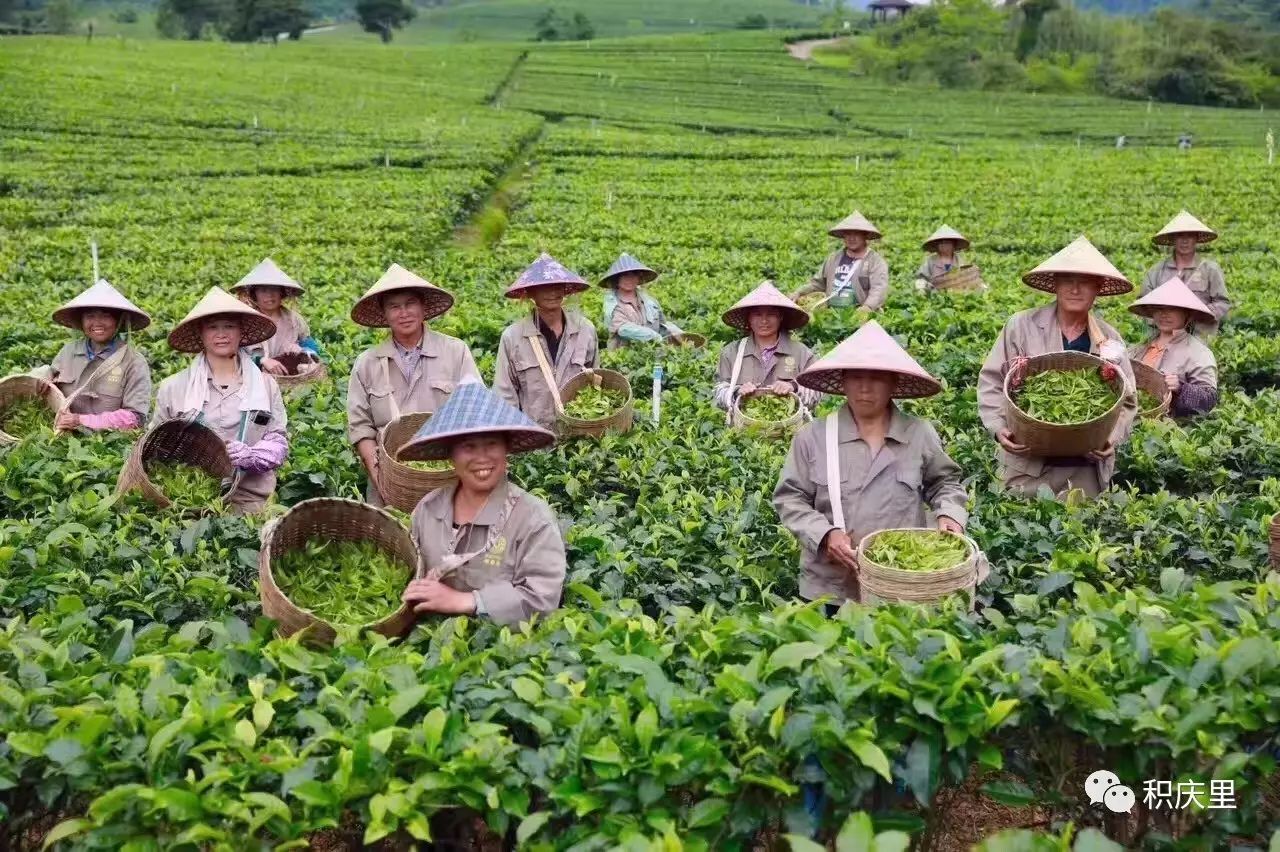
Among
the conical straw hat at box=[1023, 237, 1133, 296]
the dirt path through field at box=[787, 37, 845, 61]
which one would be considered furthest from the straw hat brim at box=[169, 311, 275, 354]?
the dirt path through field at box=[787, 37, 845, 61]

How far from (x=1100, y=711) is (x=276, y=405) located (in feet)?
14.2

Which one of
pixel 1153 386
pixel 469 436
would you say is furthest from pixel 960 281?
pixel 469 436

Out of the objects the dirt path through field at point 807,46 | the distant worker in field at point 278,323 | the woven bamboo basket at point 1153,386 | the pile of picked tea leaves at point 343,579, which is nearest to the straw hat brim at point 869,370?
the pile of picked tea leaves at point 343,579

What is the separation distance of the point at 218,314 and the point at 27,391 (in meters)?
1.98

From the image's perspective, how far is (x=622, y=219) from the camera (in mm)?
21078

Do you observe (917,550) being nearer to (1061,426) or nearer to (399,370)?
(1061,426)

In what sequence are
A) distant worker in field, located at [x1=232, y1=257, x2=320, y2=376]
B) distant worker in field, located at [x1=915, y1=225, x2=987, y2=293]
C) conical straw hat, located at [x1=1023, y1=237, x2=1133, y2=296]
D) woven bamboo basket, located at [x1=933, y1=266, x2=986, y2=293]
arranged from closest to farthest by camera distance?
1. conical straw hat, located at [x1=1023, y1=237, x2=1133, y2=296]
2. distant worker in field, located at [x1=232, y1=257, x2=320, y2=376]
3. distant worker in field, located at [x1=915, y1=225, x2=987, y2=293]
4. woven bamboo basket, located at [x1=933, y1=266, x2=986, y2=293]

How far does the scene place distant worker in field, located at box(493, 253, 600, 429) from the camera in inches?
258

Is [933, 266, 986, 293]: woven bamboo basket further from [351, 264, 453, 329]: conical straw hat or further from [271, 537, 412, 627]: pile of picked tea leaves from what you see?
[271, 537, 412, 627]: pile of picked tea leaves

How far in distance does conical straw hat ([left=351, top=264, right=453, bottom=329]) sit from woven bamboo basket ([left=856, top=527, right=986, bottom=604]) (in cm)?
303

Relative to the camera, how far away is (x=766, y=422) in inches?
265

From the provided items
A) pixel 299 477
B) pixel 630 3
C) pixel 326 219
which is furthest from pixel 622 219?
pixel 630 3

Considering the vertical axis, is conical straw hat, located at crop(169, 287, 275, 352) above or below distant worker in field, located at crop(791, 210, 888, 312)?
above

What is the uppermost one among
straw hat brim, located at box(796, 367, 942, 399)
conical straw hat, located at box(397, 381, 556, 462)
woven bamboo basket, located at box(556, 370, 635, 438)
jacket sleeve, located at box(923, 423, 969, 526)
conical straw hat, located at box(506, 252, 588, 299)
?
conical straw hat, located at box(506, 252, 588, 299)
